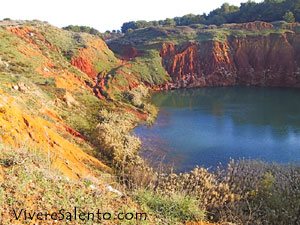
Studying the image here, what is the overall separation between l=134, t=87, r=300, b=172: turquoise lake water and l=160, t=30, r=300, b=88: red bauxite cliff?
307 inches

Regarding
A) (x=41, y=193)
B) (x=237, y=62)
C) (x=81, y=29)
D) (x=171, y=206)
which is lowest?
(x=171, y=206)

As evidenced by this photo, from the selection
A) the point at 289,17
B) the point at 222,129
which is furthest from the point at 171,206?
the point at 289,17

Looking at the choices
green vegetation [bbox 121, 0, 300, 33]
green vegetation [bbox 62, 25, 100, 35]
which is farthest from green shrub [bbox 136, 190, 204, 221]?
green vegetation [bbox 62, 25, 100, 35]

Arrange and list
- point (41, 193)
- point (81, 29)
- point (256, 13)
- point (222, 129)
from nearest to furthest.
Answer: point (41, 193) → point (222, 129) → point (256, 13) → point (81, 29)

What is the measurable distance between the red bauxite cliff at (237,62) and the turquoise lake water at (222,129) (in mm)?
→ 7805

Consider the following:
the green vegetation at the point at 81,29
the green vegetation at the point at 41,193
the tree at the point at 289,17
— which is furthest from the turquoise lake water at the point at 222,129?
the green vegetation at the point at 81,29

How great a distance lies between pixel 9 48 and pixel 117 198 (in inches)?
1151

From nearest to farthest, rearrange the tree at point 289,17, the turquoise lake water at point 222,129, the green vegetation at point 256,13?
the turquoise lake water at point 222,129 < the tree at point 289,17 < the green vegetation at point 256,13

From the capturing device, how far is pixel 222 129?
2648cm

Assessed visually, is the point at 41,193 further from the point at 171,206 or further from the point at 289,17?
the point at 289,17

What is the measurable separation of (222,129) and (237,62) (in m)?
32.1

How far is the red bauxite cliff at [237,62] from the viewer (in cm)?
5072

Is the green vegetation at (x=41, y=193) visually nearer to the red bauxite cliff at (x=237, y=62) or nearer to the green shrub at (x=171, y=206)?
the green shrub at (x=171, y=206)

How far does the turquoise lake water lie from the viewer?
20.0 meters
